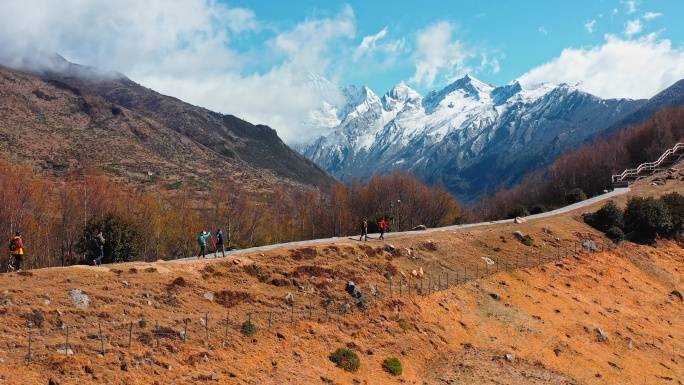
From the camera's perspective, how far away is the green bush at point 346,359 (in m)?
24.0

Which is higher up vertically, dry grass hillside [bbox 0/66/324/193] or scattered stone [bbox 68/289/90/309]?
dry grass hillside [bbox 0/66/324/193]

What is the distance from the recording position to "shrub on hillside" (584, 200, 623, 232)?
182 feet

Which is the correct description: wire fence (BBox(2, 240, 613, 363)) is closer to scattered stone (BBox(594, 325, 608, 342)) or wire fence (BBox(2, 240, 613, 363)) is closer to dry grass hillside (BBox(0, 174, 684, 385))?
dry grass hillside (BBox(0, 174, 684, 385))

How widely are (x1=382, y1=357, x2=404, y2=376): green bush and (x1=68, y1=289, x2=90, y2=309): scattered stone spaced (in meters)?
15.2

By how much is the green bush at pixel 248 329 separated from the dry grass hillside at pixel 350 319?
16 cm

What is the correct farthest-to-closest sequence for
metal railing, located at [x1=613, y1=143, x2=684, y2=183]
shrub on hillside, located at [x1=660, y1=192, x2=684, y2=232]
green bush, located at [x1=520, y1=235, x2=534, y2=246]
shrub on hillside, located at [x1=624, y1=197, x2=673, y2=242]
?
metal railing, located at [x1=613, y1=143, x2=684, y2=183] → shrub on hillside, located at [x1=660, y1=192, x2=684, y2=232] → shrub on hillside, located at [x1=624, y1=197, x2=673, y2=242] → green bush, located at [x1=520, y1=235, x2=534, y2=246]

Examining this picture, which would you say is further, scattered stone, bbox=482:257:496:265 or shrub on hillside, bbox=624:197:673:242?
shrub on hillside, bbox=624:197:673:242

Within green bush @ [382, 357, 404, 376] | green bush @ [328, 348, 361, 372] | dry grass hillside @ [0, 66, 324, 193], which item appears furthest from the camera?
dry grass hillside @ [0, 66, 324, 193]

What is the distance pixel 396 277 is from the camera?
1387 inches

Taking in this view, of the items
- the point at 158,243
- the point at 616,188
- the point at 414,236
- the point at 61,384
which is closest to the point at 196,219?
the point at 158,243

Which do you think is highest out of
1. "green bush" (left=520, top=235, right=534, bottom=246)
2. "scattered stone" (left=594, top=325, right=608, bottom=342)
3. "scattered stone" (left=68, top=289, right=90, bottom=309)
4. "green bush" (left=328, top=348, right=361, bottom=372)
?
"scattered stone" (left=68, top=289, right=90, bottom=309)

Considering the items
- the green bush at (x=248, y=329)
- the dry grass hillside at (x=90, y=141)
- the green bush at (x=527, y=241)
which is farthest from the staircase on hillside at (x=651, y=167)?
the dry grass hillside at (x=90, y=141)

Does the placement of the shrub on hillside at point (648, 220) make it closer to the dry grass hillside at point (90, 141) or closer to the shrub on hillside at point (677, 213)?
the shrub on hillside at point (677, 213)

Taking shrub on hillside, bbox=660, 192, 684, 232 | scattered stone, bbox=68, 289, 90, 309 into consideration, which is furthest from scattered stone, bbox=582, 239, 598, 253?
scattered stone, bbox=68, 289, 90, 309
